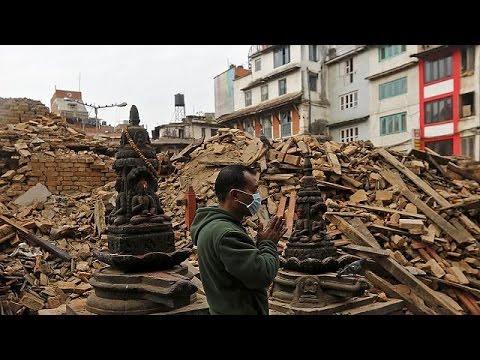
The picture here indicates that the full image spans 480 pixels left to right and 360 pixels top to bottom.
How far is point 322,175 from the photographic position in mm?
11406

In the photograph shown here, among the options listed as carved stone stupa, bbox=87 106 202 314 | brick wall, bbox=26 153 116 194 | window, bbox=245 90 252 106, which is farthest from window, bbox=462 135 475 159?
carved stone stupa, bbox=87 106 202 314

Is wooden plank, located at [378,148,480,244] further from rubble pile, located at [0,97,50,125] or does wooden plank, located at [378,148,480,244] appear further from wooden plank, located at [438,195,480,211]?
rubble pile, located at [0,97,50,125]

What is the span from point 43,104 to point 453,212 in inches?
675

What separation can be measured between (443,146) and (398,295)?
1097 cm

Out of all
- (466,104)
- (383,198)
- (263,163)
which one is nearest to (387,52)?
(466,104)

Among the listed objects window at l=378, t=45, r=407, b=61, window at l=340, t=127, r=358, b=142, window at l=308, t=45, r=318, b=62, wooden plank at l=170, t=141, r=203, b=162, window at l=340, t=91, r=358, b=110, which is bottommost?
wooden plank at l=170, t=141, r=203, b=162

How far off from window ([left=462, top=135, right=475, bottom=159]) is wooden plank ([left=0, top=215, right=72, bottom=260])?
46.7 ft

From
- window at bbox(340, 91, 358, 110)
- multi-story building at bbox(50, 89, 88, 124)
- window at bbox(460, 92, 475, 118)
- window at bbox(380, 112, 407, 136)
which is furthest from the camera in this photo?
multi-story building at bbox(50, 89, 88, 124)

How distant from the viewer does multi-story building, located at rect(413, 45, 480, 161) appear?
48.5ft

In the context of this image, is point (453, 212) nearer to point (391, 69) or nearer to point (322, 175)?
point (322, 175)

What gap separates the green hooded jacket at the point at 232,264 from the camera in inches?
79.2

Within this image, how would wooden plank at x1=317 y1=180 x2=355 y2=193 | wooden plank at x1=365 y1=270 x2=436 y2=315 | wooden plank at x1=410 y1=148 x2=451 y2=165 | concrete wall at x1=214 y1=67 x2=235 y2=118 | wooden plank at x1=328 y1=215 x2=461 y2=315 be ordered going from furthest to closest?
concrete wall at x1=214 y1=67 x2=235 y2=118 < wooden plank at x1=410 y1=148 x2=451 y2=165 < wooden plank at x1=317 y1=180 x2=355 y2=193 < wooden plank at x1=328 y1=215 x2=461 y2=315 < wooden plank at x1=365 y1=270 x2=436 y2=315

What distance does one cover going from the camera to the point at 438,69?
53.9 ft

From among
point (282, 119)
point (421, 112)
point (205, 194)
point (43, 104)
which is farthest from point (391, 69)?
point (43, 104)
